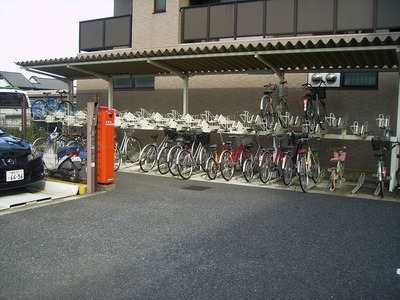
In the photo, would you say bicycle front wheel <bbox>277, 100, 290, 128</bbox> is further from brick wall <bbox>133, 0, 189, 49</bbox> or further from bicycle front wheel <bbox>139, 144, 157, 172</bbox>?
brick wall <bbox>133, 0, 189, 49</bbox>

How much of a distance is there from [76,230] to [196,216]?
71.5 inches

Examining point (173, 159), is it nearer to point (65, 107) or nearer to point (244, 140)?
point (244, 140)

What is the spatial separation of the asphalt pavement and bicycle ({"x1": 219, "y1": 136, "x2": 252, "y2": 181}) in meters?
2.36

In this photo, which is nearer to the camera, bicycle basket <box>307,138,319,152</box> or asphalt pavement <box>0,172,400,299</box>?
asphalt pavement <box>0,172,400,299</box>

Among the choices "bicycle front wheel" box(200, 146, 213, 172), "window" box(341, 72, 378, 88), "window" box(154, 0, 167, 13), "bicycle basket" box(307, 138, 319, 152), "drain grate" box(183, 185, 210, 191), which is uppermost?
"window" box(154, 0, 167, 13)

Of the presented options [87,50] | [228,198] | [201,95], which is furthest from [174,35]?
[228,198]

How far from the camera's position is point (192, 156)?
10.3 meters

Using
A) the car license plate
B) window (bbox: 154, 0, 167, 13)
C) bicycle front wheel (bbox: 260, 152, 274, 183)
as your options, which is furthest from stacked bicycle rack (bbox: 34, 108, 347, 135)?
window (bbox: 154, 0, 167, 13)

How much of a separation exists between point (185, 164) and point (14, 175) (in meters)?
4.34

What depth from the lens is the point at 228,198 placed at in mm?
7559

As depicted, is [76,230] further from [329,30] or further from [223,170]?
[329,30]

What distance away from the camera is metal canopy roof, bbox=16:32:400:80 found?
844 cm

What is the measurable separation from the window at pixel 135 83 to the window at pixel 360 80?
6933mm

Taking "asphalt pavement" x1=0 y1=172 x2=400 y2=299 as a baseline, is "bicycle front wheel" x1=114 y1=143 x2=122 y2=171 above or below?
above
